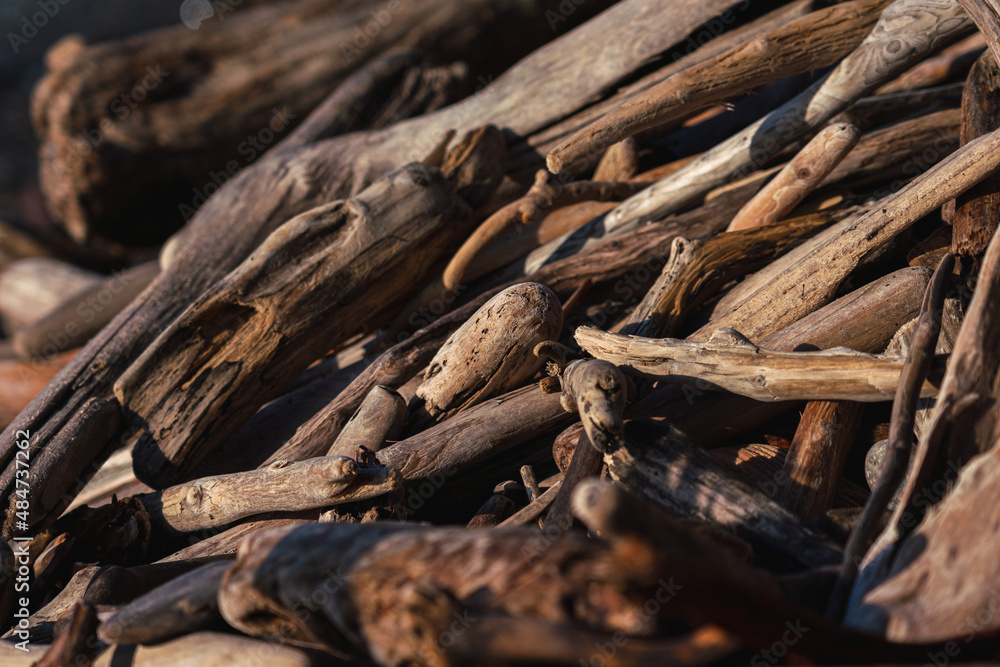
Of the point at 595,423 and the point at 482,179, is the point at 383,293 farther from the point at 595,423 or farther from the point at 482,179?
the point at 595,423

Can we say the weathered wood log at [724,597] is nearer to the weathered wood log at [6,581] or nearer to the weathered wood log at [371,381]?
the weathered wood log at [371,381]

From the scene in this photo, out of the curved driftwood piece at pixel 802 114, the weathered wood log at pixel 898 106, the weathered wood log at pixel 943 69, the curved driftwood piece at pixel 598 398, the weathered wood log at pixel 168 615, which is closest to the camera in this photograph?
the weathered wood log at pixel 168 615

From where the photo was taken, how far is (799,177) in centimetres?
311

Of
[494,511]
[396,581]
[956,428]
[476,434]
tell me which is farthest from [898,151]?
[396,581]

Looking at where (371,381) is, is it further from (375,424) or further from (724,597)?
(724,597)

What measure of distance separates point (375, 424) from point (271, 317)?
0.87 metres

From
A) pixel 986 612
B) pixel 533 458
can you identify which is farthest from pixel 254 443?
pixel 986 612

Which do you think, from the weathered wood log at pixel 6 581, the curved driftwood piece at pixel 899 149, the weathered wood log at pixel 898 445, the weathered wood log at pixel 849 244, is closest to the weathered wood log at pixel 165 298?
the weathered wood log at pixel 6 581

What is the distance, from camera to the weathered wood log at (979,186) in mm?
2580

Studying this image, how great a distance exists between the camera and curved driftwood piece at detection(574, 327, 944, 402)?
2.21 m

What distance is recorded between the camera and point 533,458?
2.82 m

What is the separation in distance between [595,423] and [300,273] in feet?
5.73

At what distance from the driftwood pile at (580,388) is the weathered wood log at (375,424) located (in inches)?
0.6

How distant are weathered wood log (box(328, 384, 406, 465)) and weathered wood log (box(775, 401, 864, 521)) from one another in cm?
140
